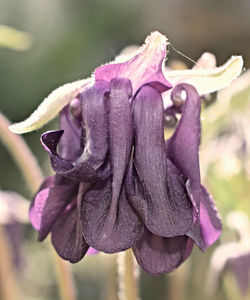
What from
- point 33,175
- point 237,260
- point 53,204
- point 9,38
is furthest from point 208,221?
→ point 9,38

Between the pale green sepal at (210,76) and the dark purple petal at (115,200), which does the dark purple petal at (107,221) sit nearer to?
the dark purple petal at (115,200)

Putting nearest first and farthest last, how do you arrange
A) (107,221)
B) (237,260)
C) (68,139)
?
(107,221) → (68,139) → (237,260)

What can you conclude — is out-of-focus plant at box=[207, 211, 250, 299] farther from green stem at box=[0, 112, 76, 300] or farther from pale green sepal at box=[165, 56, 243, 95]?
pale green sepal at box=[165, 56, 243, 95]

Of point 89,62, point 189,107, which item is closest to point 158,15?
point 89,62

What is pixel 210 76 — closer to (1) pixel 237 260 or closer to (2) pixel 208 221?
(2) pixel 208 221

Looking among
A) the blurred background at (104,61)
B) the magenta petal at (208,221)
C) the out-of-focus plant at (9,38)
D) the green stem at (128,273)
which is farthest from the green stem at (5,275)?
the magenta petal at (208,221)

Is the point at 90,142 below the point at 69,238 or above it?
above

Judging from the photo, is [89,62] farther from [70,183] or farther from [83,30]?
[70,183]
